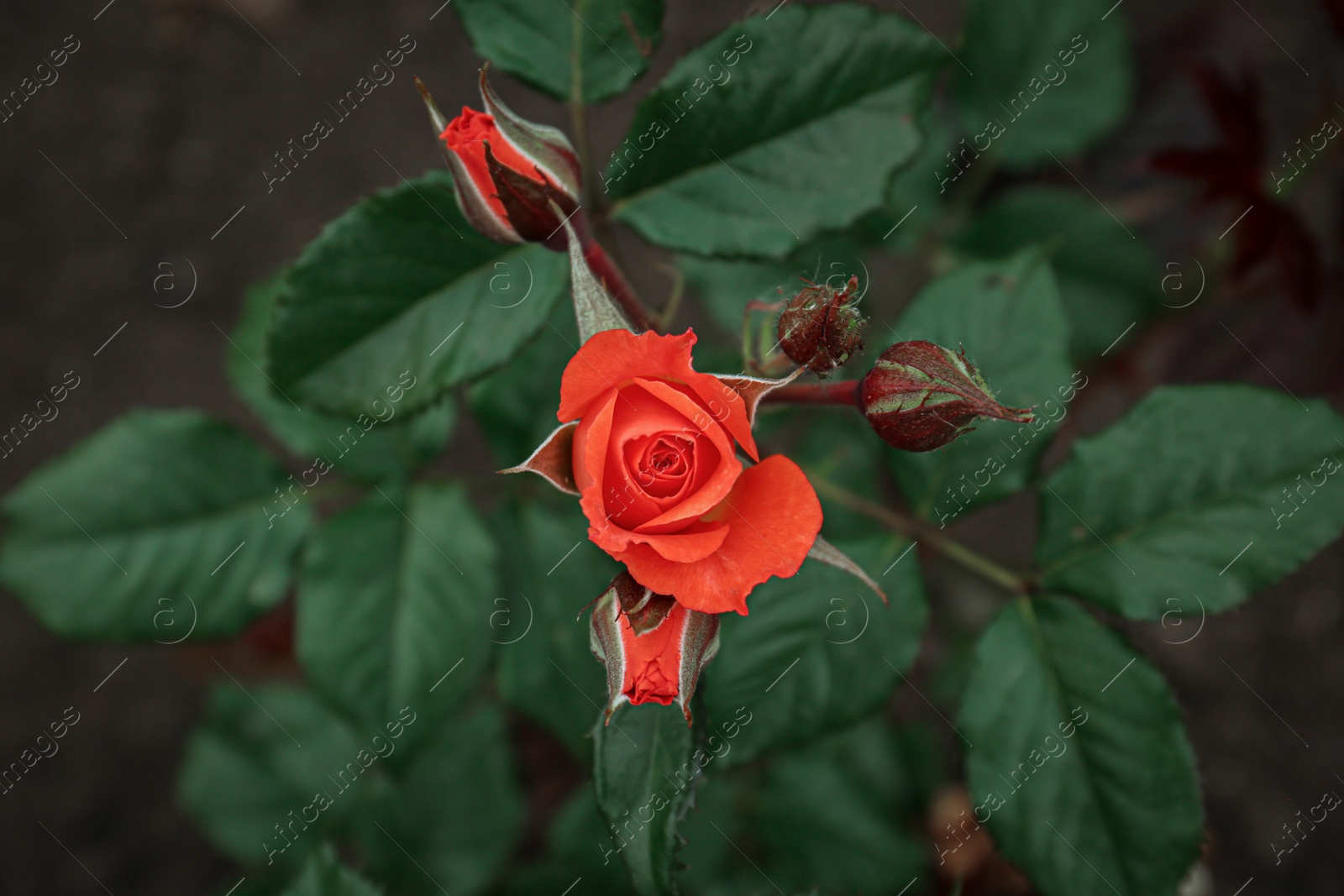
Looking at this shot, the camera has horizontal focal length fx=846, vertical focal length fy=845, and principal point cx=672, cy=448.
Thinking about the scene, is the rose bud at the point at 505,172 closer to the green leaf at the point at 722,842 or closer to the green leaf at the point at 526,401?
the green leaf at the point at 526,401

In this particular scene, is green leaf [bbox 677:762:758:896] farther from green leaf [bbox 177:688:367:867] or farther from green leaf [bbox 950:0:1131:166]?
green leaf [bbox 950:0:1131:166]

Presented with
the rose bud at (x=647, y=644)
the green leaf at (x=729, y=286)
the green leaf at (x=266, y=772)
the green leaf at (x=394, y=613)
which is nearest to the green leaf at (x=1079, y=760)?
the rose bud at (x=647, y=644)

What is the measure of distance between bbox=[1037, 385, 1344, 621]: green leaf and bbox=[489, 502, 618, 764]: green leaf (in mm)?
941

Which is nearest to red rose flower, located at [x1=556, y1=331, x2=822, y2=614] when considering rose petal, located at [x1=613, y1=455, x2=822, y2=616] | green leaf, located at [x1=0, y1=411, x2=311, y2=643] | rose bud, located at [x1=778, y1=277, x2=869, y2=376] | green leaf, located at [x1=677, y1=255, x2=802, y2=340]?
rose petal, located at [x1=613, y1=455, x2=822, y2=616]

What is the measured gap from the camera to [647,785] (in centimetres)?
110

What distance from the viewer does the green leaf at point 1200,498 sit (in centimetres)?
139

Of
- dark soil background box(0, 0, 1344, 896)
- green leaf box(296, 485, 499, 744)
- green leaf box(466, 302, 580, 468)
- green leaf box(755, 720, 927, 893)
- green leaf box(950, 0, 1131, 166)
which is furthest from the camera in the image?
dark soil background box(0, 0, 1344, 896)

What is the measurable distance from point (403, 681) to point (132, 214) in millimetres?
2257

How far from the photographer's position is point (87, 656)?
2.85m

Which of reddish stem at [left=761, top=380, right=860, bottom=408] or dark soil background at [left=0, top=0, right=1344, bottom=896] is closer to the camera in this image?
reddish stem at [left=761, top=380, right=860, bottom=408]

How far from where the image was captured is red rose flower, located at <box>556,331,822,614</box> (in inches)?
35.9

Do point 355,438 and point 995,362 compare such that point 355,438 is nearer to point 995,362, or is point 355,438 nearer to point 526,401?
point 526,401

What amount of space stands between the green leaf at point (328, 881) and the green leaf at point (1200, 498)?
137cm

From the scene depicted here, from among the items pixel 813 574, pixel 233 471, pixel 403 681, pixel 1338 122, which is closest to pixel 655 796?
pixel 813 574
